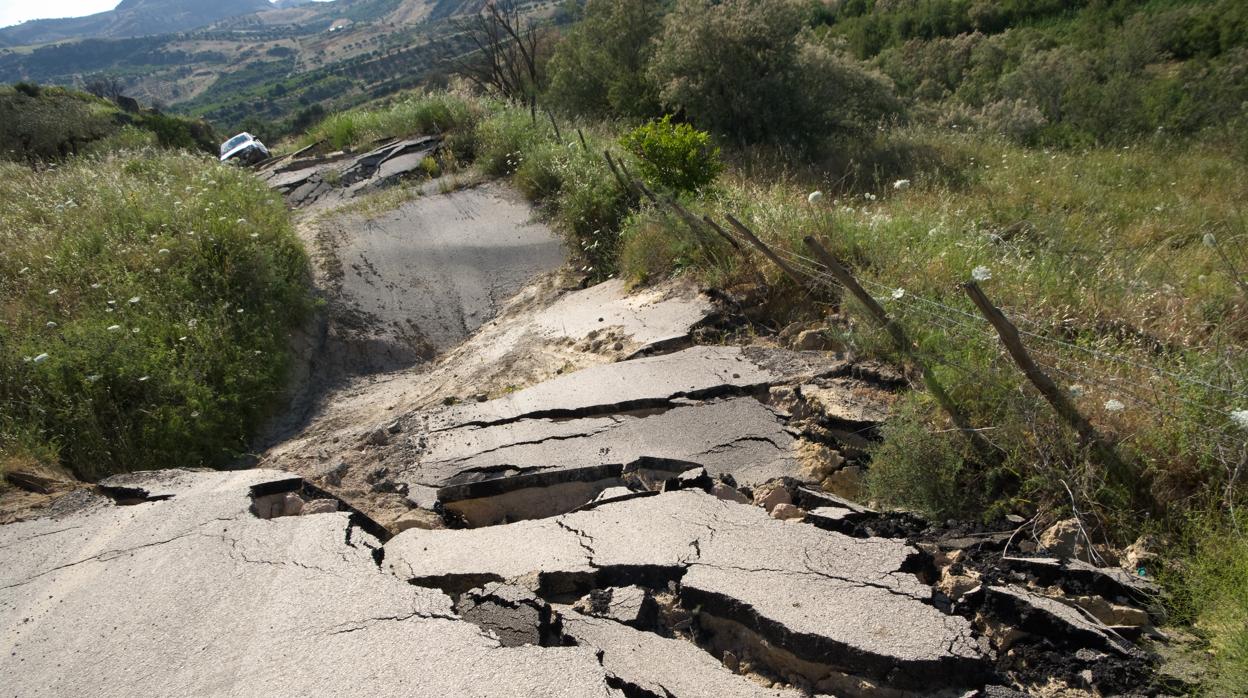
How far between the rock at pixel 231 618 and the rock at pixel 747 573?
0.38 meters

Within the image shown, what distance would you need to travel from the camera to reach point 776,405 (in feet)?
15.4

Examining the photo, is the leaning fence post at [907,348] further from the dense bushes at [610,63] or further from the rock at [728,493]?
the dense bushes at [610,63]

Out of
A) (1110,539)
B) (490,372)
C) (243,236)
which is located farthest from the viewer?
(243,236)

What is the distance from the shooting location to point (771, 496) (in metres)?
3.80

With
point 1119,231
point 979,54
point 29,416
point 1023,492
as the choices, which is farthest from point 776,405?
point 979,54

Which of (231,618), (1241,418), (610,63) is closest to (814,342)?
(1241,418)

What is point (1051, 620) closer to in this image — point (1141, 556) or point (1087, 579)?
point (1087, 579)

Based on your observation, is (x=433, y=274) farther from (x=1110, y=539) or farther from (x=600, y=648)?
(x=1110, y=539)

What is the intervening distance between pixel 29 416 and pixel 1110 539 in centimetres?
665

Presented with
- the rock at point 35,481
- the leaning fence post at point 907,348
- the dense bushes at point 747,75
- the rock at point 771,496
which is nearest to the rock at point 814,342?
the leaning fence post at point 907,348

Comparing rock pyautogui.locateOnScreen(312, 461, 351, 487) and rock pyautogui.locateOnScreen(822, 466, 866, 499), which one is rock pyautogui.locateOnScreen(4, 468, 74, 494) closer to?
rock pyautogui.locateOnScreen(312, 461, 351, 487)

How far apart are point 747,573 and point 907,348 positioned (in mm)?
2064

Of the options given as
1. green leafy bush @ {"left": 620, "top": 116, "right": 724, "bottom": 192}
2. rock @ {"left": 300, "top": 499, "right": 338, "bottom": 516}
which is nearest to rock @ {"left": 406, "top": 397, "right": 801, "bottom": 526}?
rock @ {"left": 300, "top": 499, "right": 338, "bottom": 516}

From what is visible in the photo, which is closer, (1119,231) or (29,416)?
(29,416)
